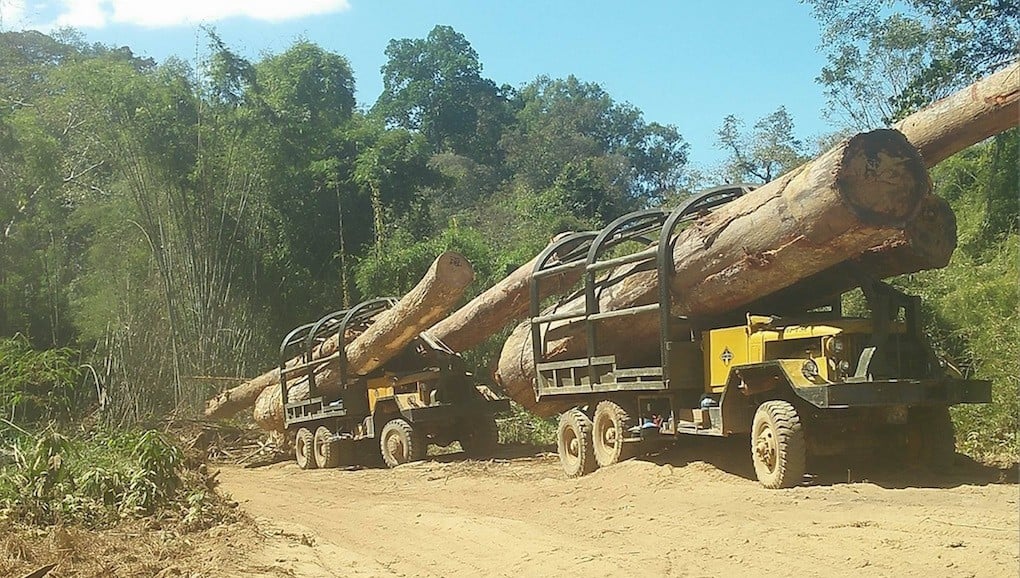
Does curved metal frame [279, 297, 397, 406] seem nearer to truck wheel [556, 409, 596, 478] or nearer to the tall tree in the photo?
truck wheel [556, 409, 596, 478]

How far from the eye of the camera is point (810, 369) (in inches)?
346

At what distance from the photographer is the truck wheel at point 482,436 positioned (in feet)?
51.7

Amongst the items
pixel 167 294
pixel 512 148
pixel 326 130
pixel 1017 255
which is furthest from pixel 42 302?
pixel 512 148

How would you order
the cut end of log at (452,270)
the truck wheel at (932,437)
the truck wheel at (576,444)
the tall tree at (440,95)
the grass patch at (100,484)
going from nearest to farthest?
the grass patch at (100,484)
the truck wheel at (932,437)
the truck wheel at (576,444)
the cut end of log at (452,270)
the tall tree at (440,95)

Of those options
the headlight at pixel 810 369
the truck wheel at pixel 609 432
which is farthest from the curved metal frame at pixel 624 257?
the headlight at pixel 810 369

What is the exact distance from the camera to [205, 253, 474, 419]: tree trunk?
13.6 metres

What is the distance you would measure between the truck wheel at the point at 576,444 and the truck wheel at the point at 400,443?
10.5 ft

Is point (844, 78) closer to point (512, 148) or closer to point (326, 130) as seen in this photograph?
point (326, 130)

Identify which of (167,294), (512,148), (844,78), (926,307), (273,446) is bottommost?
(273,446)

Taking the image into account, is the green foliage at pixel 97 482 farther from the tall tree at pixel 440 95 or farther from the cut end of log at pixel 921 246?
the tall tree at pixel 440 95

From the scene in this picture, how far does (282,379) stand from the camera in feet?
60.2

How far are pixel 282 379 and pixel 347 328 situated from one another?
2.27 meters

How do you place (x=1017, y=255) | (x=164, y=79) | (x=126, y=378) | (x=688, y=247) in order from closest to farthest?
(x=688, y=247) < (x=1017, y=255) < (x=126, y=378) < (x=164, y=79)

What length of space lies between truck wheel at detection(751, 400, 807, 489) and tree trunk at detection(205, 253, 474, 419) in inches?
216
